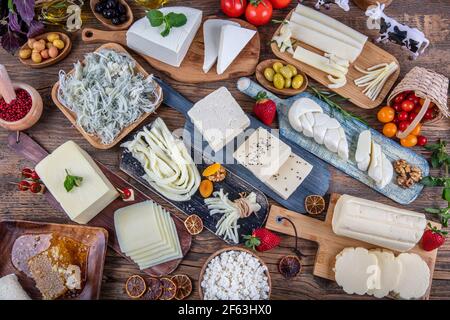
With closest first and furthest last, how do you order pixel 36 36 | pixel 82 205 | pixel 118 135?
pixel 82 205 → pixel 118 135 → pixel 36 36

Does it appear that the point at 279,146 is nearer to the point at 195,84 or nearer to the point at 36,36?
the point at 195,84

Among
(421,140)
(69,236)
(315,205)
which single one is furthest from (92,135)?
(421,140)

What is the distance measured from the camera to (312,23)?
10.4ft

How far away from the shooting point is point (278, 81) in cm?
310

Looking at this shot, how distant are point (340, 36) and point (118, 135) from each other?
1493 millimetres

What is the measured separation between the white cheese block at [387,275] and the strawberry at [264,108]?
104 centimetres

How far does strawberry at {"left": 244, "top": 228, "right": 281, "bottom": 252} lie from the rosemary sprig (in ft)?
2.86

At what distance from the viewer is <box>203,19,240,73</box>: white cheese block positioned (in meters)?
3.14

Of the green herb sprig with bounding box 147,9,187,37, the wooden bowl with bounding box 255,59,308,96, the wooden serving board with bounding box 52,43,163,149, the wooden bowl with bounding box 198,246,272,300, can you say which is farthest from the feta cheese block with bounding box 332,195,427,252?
the green herb sprig with bounding box 147,9,187,37

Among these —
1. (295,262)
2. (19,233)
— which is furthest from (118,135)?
(295,262)

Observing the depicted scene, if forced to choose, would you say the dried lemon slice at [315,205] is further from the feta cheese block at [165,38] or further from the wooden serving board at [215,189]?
the feta cheese block at [165,38]

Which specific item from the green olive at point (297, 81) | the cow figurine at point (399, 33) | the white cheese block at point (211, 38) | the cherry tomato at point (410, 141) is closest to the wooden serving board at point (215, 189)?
the white cheese block at point (211, 38)

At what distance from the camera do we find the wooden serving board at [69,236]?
9.43ft

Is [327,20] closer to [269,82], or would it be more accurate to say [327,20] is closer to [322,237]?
[269,82]
